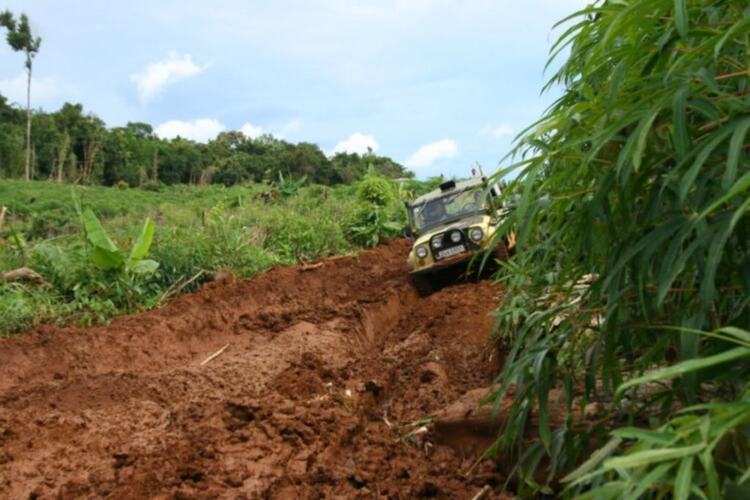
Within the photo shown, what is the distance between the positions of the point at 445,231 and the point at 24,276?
18.0 ft

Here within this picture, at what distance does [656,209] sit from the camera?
6.26 feet

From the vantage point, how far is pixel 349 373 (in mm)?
6762

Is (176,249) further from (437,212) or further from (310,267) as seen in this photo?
(437,212)

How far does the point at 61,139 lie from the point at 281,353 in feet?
129

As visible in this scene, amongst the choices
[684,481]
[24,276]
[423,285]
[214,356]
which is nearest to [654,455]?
[684,481]

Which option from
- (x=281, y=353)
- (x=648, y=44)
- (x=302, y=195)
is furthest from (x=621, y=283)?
(x=302, y=195)

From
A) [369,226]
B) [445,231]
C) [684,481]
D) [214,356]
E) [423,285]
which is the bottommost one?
[214,356]

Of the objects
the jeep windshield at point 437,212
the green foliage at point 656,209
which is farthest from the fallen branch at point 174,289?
the green foliage at point 656,209

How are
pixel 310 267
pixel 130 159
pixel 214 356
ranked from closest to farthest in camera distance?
pixel 214 356
pixel 310 267
pixel 130 159

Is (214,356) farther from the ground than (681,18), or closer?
closer

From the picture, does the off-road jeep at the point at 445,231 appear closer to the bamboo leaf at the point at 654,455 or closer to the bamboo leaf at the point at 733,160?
the bamboo leaf at the point at 733,160

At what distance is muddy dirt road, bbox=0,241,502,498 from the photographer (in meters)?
4.22

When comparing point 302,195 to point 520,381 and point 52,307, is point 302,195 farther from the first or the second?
point 520,381

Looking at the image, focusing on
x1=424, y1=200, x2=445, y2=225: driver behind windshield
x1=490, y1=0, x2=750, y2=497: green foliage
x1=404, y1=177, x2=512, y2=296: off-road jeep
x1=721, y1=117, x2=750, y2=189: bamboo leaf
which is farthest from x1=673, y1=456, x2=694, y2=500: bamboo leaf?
x1=424, y1=200, x2=445, y2=225: driver behind windshield
